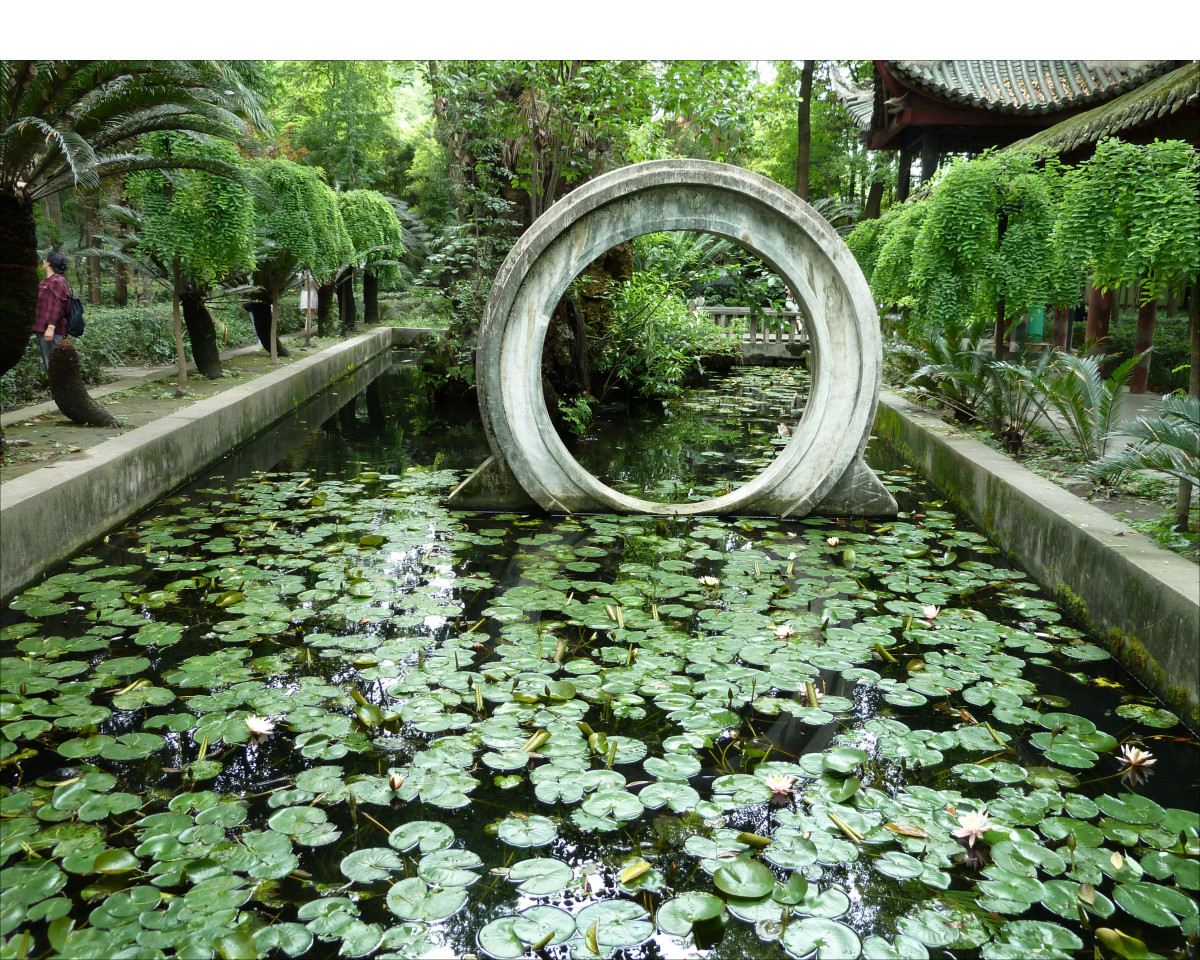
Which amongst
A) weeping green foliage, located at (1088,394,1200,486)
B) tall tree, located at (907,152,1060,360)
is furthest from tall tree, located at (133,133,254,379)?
weeping green foliage, located at (1088,394,1200,486)

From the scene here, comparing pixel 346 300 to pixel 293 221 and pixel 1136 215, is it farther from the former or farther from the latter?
pixel 1136 215

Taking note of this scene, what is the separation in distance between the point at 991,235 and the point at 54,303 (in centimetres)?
734

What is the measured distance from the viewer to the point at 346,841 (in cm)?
281

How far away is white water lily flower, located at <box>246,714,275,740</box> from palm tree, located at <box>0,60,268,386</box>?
155 inches

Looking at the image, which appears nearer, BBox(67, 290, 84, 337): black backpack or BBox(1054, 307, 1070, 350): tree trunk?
BBox(67, 290, 84, 337): black backpack

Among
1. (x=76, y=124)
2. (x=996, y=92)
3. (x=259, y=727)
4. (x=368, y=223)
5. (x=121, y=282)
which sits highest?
(x=996, y=92)

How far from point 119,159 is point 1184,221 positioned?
770 cm

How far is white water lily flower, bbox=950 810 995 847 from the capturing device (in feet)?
9.16

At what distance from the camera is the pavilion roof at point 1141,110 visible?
23.7ft

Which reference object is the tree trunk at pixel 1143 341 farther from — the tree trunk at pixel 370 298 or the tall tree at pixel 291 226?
the tree trunk at pixel 370 298

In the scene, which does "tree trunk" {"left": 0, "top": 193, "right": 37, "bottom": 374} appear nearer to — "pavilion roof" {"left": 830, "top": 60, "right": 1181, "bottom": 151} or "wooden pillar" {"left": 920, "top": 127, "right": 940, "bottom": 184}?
"pavilion roof" {"left": 830, "top": 60, "right": 1181, "bottom": 151}

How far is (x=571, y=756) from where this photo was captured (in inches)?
129

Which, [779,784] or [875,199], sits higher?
[875,199]

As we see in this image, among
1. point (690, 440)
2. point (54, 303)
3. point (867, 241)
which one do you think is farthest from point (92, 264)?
point (867, 241)
